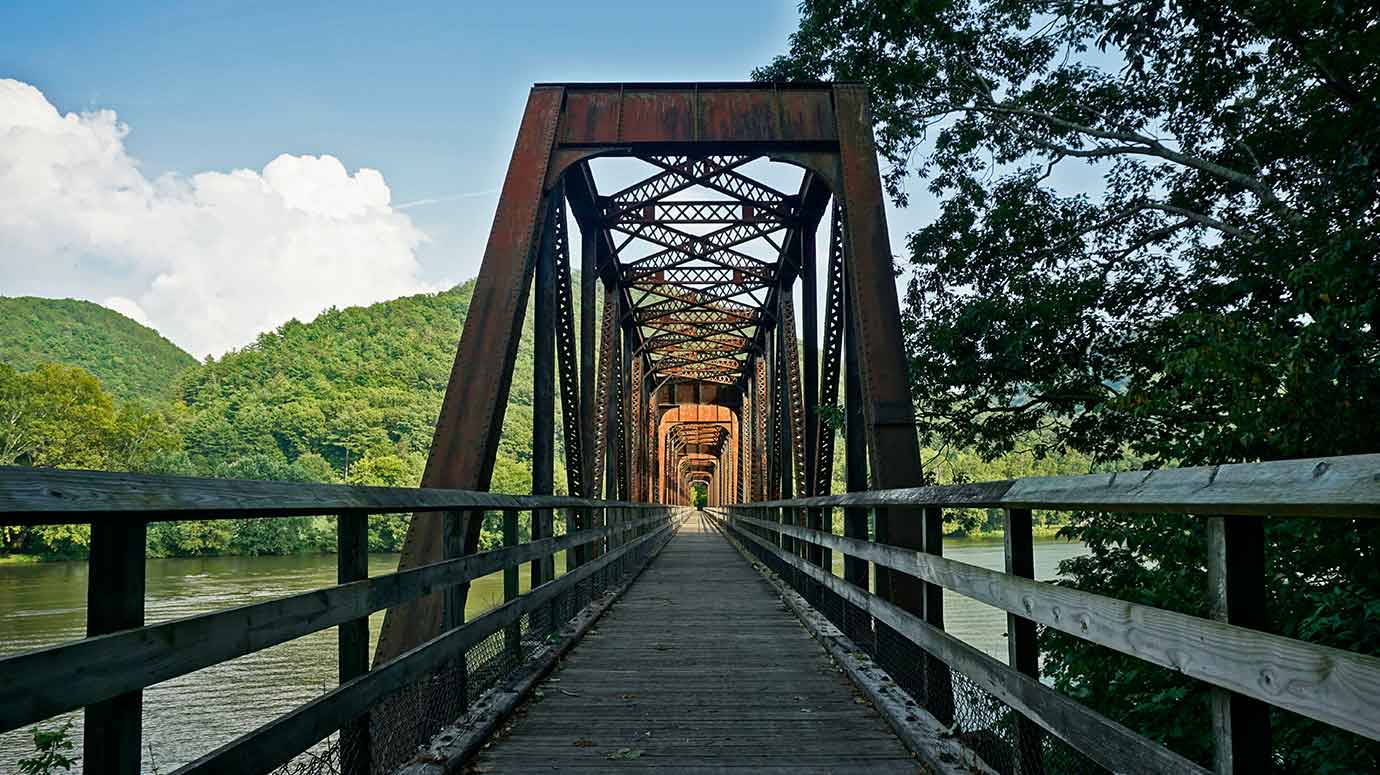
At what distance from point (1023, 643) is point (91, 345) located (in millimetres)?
123682

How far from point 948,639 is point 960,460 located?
1206 cm

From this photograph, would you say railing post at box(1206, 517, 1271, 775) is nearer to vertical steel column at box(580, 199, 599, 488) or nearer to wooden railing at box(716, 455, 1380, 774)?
wooden railing at box(716, 455, 1380, 774)

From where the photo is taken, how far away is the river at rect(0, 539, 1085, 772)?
42.8ft

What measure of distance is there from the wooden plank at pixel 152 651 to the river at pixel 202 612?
9.60ft

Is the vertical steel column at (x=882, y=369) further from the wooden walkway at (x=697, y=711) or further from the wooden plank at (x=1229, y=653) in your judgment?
the wooden plank at (x=1229, y=653)

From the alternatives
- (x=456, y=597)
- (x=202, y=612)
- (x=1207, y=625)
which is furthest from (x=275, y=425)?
(x=1207, y=625)

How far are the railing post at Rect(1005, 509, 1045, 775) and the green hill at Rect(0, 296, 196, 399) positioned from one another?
103 metres

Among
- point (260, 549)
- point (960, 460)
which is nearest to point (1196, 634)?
point (960, 460)

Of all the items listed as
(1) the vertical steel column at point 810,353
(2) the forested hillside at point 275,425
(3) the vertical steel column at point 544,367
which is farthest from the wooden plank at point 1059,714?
(2) the forested hillside at point 275,425

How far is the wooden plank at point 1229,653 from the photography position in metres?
1.23

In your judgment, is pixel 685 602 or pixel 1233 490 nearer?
pixel 1233 490

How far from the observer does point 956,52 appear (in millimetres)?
11922

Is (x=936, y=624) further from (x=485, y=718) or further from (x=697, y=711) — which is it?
(x=485, y=718)

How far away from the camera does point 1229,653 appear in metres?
1.49
